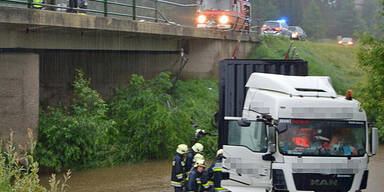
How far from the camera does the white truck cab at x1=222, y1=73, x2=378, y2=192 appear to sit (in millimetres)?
9680

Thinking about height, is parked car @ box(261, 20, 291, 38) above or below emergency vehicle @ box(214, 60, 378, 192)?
above

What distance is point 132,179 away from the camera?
16.9 m

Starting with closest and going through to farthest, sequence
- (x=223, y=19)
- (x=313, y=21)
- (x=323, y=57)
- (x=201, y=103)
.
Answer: (x=201, y=103), (x=223, y=19), (x=323, y=57), (x=313, y=21)

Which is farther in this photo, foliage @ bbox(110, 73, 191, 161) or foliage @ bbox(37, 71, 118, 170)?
foliage @ bbox(110, 73, 191, 161)

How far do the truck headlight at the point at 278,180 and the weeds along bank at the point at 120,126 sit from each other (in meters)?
8.40

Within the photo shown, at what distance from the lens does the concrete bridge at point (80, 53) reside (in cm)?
1570

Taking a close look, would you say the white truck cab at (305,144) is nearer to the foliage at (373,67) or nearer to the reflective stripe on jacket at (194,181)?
the reflective stripe on jacket at (194,181)


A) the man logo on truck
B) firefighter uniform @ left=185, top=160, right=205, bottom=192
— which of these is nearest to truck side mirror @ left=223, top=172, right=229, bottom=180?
firefighter uniform @ left=185, top=160, right=205, bottom=192

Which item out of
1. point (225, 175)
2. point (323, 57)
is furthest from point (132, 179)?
point (323, 57)

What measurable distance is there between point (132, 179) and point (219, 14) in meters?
12.6

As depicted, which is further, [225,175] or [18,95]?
[18,95]

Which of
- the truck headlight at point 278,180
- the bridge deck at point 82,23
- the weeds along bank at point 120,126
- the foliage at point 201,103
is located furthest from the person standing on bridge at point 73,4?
the truck headlight at point 278,180

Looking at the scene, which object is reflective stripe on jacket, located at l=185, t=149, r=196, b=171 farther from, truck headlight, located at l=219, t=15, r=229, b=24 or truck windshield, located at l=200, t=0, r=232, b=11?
truck windshield, located at l=200, t=0, r=232, b=11

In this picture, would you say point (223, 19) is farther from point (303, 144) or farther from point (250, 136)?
point (303, 144)
